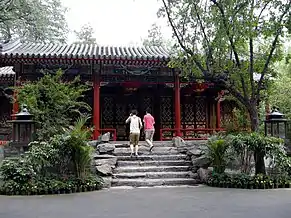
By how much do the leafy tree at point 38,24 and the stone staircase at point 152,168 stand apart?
11.3 m

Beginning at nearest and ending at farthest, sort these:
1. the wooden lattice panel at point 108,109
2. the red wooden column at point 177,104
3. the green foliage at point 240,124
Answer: the green foliage at point 240,124
the red wooden column at point 177,104
the wooden lattice panel at point 108,109

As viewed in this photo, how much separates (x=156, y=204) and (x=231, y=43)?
4.41 m

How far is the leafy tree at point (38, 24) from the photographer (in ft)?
69.5

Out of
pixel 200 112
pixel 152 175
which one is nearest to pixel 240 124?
pixel 200 112

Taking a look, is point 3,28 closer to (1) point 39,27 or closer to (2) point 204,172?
→ (1) point 39,27

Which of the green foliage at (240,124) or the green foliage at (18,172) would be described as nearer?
the green foliage at (18,172)

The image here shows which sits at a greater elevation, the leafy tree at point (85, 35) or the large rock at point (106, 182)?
the leafy tree at point (85, 35)

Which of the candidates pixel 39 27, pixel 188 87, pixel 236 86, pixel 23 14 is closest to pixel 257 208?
pixel 236 86

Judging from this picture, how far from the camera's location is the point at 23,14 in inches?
763

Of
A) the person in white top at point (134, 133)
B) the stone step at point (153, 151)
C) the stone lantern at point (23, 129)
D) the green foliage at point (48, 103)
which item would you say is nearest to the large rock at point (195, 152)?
the stone step at point (153, 151)

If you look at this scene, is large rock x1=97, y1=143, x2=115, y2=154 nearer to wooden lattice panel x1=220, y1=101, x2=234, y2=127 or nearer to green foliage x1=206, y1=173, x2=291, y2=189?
green foliage x1=206, y1=173, x2=291, y2=189

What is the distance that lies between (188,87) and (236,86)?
231 inches

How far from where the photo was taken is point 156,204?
615 cm

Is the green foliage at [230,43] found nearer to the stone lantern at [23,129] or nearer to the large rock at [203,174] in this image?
the large rock at [203,174]
